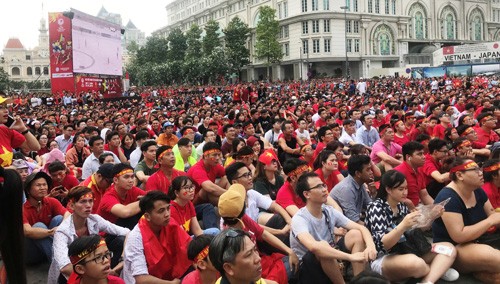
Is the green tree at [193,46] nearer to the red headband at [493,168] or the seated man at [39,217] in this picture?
the seated man at [39,217]

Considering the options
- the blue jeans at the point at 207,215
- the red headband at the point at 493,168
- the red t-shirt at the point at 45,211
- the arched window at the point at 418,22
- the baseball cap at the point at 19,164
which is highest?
the arched window at the point at 418,22

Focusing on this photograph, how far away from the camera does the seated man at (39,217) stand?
4.76 metres

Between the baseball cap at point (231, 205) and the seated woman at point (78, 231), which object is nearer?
the baseball cap at point (231, 205)

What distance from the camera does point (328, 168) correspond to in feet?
19.0

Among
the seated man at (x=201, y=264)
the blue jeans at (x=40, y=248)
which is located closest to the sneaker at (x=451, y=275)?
the seated man at (x=201, y=264)

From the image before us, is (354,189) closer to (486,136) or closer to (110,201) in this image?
(110,201)

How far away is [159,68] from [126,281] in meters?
52.2

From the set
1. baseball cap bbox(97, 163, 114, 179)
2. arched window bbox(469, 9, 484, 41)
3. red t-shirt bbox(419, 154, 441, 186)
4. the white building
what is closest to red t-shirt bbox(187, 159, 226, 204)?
baseball cap bbox(97, 163, 114, 179)

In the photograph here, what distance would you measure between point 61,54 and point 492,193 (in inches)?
1131

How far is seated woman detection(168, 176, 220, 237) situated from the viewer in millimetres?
4633

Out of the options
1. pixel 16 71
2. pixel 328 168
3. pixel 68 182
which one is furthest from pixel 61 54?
pixel 16 71

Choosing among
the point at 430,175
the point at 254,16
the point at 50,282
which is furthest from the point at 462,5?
the point at 50,282

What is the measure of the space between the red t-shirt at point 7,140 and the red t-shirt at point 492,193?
5087mm

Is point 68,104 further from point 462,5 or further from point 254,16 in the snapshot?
point 462,5
